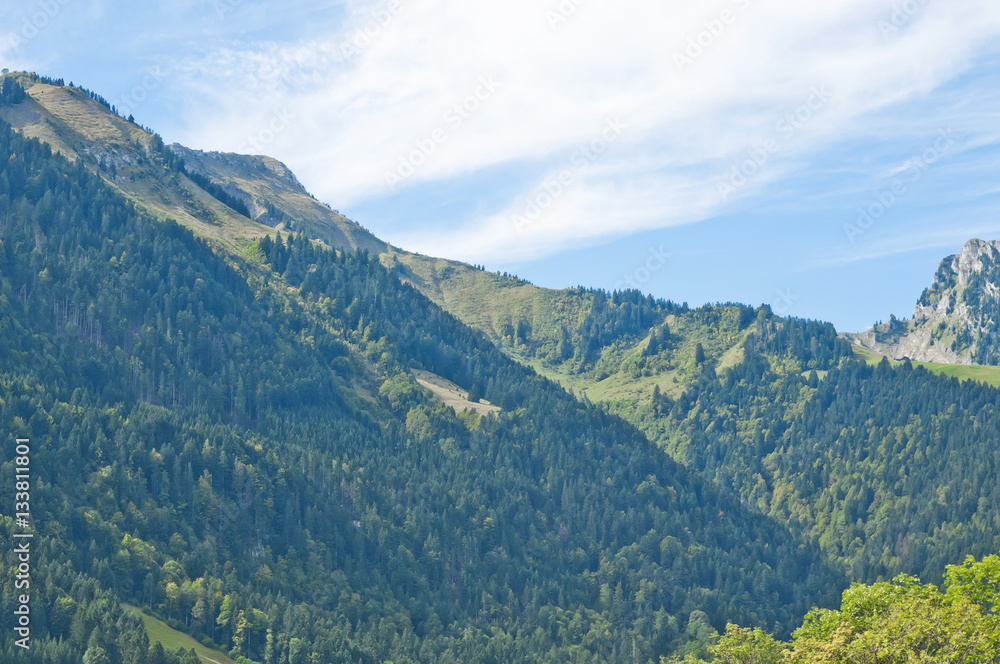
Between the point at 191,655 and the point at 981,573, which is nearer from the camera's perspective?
the point at 981,573

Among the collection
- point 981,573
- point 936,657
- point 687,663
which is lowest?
point 687,663

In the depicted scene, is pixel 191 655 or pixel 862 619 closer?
pixel 862 619

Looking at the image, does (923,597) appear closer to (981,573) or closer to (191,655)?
(981,573)

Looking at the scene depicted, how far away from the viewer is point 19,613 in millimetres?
175750

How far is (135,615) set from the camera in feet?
629

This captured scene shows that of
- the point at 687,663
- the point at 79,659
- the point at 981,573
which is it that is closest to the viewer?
the point at 981,573

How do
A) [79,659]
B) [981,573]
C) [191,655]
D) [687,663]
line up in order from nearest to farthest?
[981,573]
[687,663]
[79,659]
[191,655]

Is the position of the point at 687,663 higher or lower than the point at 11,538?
higher

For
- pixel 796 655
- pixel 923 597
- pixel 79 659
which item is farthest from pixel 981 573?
pixel 79 659

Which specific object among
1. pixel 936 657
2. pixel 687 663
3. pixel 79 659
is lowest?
pixel 79 659

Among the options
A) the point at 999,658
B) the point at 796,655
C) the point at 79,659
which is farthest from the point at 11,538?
the point at 999,658

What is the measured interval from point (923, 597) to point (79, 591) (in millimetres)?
Result: 158800

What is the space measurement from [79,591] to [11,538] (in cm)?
1692

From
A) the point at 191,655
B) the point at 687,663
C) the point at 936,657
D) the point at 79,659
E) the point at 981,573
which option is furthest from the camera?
the point at 191,655
